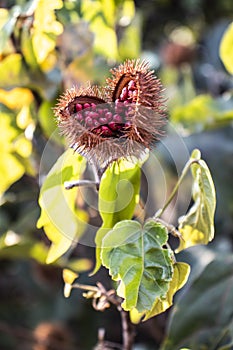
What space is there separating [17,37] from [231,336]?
50 centimetres

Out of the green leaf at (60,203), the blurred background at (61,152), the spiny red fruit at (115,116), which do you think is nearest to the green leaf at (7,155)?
the blurred background at (61,152)

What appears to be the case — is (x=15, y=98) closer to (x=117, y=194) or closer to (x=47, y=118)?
(x=47, y=118)

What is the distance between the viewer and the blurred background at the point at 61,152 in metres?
0.94

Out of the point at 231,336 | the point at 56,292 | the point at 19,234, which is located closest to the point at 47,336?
the point at 56,292

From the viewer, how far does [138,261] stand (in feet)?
2.15

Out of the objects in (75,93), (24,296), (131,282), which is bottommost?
(24,296)

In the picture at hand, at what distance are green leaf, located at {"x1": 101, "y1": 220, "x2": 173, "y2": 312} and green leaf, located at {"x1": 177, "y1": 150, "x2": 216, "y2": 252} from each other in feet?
A: 0.22

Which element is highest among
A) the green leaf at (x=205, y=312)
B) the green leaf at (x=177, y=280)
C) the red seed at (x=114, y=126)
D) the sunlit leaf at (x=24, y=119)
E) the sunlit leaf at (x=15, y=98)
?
the red seed at (x=114, y=126)

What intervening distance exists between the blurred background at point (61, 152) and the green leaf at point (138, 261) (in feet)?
0.58

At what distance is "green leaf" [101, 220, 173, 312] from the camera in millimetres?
645

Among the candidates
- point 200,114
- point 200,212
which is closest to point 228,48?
point 200,114

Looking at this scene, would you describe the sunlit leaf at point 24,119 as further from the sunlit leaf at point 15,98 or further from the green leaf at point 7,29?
the green leaf at point 7,29

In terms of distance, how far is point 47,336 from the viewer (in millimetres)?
1425

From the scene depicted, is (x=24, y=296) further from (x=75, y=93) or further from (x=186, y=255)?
(x=75, y=93)
